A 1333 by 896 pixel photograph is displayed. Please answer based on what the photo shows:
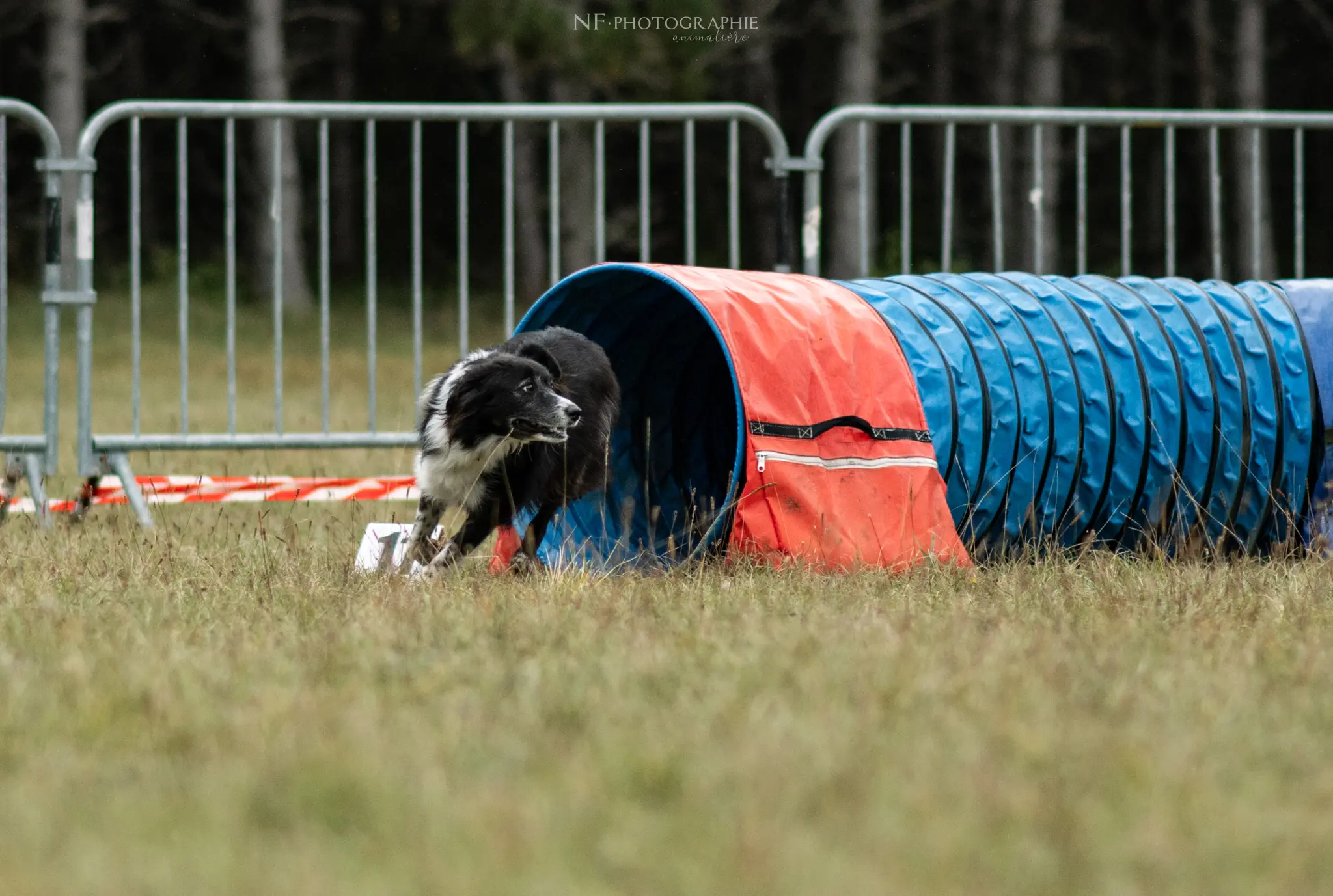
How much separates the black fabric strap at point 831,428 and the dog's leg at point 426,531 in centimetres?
116

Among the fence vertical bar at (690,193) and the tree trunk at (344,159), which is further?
the tree trunk at (344,159)

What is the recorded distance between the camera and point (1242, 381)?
6.01 metres

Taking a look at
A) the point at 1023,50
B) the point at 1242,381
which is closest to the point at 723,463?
the point at 1242,381

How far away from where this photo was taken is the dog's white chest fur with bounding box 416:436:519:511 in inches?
215

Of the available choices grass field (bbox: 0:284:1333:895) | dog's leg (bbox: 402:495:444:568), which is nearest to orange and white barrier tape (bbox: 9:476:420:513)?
dog's leg (bbox: 402:495:444:568)

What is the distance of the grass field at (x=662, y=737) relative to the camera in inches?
95.6

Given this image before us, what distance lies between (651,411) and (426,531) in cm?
136

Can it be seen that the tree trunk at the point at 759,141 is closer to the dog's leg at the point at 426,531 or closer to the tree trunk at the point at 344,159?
the tree trunk at the point at 344,159

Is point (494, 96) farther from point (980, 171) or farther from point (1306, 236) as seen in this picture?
point (1306, 236)

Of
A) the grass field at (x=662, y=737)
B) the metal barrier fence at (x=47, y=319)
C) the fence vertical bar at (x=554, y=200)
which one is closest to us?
the grass field at (x=662, y=737)

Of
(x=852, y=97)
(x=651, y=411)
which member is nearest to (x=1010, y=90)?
(x=852, y=97)

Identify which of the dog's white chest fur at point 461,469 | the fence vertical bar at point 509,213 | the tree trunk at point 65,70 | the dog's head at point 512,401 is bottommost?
the dog's white chest fur at point 461,469

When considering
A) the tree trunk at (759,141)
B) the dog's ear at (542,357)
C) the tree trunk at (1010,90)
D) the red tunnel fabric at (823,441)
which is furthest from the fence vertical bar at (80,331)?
the tree trunk at (1010,90)

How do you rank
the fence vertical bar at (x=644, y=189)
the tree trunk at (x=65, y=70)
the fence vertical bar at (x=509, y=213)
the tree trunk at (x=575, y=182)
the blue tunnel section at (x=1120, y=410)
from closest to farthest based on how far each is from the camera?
the blue tunnel section at (x=1120, y=410) → the fence vertical bar at (x=644, y=189) → the fence vertical bar at (x=509, y=213) → the tree trunk at (x=65, y=70) → the tree trunk at (x=575, y=182)
